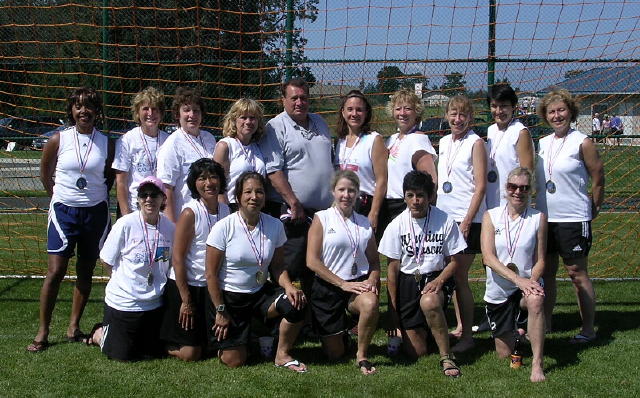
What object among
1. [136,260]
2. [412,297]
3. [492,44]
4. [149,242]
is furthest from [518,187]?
[492,44]

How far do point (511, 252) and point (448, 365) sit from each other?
0.89 m

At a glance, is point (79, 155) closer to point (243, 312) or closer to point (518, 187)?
point (243, 312)

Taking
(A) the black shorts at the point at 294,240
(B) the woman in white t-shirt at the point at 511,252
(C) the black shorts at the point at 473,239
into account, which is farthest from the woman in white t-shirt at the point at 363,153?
(B) the woman in white t-shirt at the point at 511,252

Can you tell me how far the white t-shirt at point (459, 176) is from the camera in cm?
527

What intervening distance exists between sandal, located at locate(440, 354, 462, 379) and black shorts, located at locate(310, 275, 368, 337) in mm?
713

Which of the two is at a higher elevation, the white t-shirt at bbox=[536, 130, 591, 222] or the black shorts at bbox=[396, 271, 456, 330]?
the white t-shirt at bbox=[536, 130, 591, 222]

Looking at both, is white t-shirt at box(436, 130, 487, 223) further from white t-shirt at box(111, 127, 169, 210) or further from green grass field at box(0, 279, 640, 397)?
white t-shirt at box(111, 127, 169, 210)

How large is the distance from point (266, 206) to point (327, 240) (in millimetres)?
813

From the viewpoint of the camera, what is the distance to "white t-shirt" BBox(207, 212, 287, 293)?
4852 millimetres

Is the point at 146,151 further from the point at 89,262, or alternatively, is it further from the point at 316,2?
the point at 316,2

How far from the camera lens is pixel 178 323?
5.02 metres

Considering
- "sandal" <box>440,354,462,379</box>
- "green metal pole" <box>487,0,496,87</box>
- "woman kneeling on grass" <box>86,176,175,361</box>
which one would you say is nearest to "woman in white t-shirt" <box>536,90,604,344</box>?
"sandal" <box>440,354,462,379</box>

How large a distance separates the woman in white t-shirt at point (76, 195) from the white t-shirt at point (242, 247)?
3.69 feet

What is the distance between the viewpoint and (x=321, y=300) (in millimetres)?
5062
